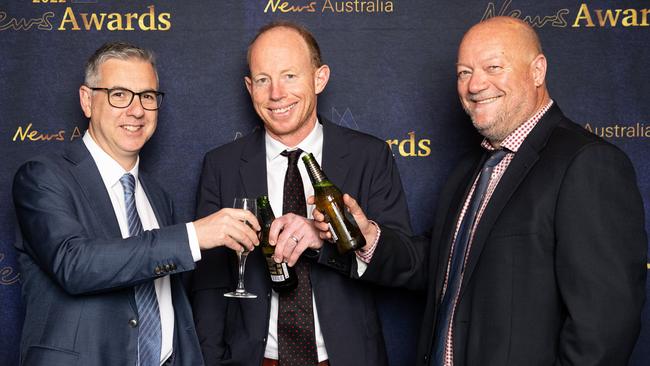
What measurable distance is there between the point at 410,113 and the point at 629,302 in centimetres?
163

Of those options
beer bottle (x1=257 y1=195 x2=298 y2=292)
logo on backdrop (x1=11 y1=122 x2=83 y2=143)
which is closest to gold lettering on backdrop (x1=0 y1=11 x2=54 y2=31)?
logo on backdrop (x1=11 y1=122 x2=83 y2=143)

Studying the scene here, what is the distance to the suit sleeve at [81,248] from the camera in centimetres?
211

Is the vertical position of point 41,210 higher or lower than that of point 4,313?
higher

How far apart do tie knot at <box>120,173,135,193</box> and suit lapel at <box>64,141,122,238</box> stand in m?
0.10

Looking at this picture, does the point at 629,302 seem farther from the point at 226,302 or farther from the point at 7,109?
the point at 7,109

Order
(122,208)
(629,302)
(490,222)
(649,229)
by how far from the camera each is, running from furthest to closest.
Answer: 1. (649,229)
2. (122,208)
3. (490,222)
4. (629,302)

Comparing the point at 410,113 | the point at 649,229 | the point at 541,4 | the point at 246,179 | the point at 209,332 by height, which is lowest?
the point at 209,332

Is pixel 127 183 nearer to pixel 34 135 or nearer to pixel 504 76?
pixel 34 135

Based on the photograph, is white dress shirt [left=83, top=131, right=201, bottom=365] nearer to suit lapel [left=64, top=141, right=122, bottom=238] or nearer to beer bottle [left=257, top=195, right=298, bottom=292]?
suit lapel [left=64, top=141, right=122, bottom=238]

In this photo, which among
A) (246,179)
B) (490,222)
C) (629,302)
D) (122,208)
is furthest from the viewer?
(246,179)

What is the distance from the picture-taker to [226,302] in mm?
2689

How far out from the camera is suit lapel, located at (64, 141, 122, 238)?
228cm

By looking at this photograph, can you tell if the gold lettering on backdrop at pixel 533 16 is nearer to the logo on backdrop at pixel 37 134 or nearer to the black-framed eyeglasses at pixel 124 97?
the black-framed eyeglasses at pixel 124 97

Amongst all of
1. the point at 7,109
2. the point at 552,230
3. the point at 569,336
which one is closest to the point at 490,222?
the point at 552,230
